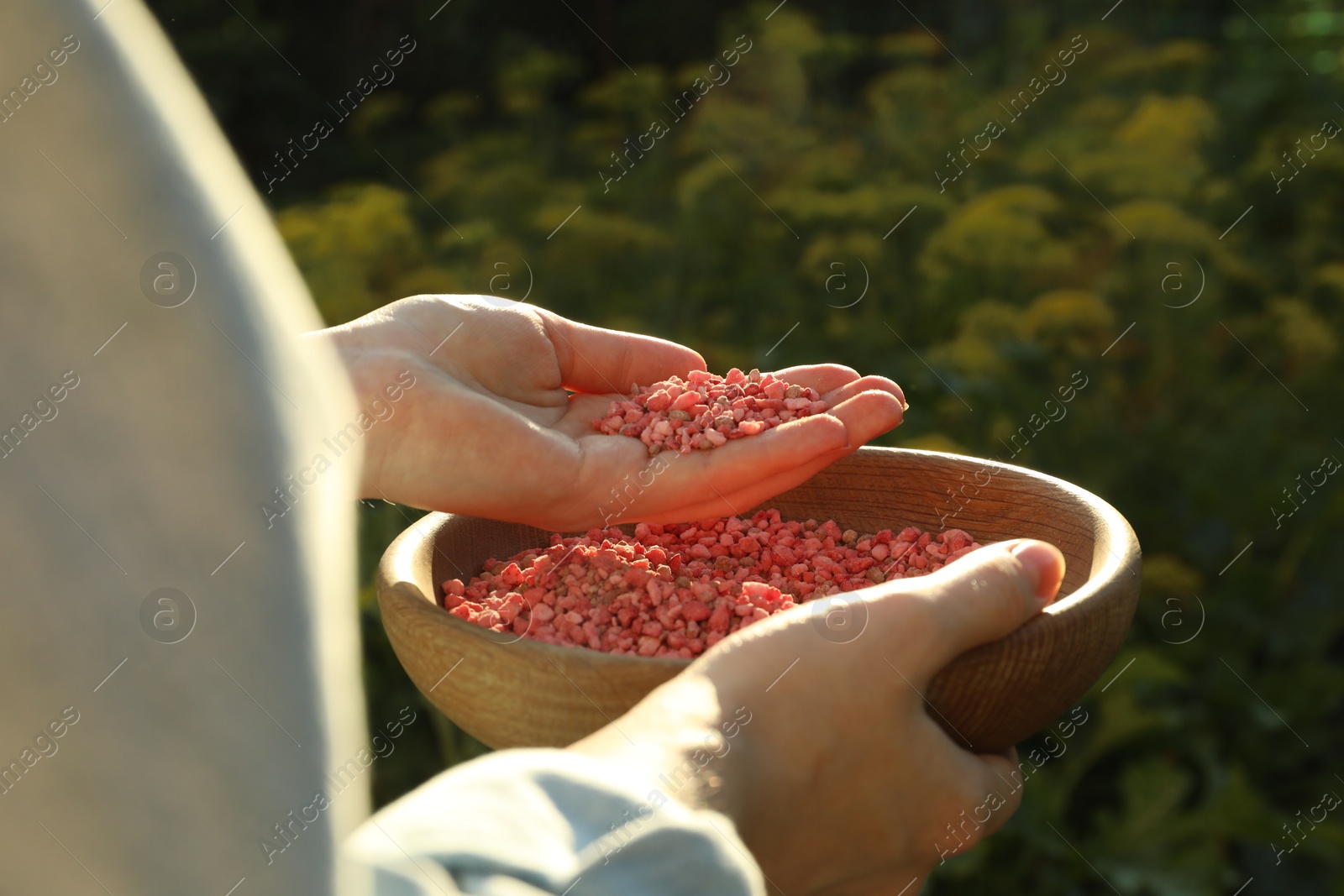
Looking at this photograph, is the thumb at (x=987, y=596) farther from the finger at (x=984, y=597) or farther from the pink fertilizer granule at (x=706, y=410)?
the pink fertilizer granule at (x=706, y=410)

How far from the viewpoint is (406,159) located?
3834 mm

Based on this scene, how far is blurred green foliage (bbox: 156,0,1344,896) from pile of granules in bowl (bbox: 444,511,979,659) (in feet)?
2.79

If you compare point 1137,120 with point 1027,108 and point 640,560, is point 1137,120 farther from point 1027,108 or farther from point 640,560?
point 640,560

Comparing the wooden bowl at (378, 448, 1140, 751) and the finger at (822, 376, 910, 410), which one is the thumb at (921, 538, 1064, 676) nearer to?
the wooden bowl at (378, 448, 1140, 751)

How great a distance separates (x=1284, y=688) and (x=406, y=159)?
3.12 metres

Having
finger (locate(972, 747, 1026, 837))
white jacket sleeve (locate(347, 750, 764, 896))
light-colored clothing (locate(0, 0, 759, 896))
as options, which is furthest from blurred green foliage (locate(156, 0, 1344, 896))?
light-colored clothing (locate(0, 0, 759, 896))

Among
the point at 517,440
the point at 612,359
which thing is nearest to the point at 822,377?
the point at 612,359

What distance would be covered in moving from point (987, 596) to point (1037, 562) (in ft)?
0.17

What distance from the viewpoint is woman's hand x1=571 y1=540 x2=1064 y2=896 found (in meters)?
0.61

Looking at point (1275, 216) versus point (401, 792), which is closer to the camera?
point (401, 792)

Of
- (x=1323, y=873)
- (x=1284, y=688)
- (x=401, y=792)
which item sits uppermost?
(x=401, y=792)

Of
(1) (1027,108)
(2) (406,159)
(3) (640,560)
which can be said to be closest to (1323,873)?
(3) (640,560)

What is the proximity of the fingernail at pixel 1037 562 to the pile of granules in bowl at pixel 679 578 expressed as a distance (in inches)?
8.1

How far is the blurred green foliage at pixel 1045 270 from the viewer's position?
72.2 inches
